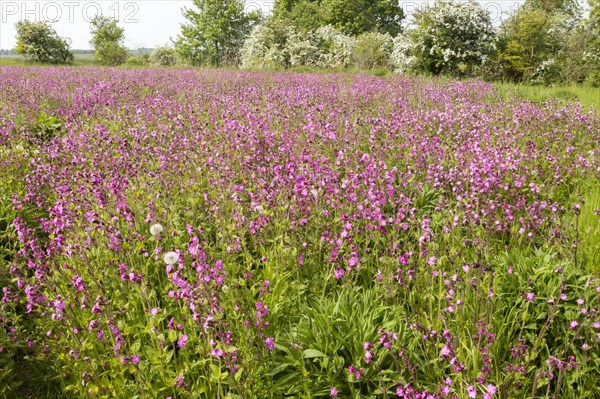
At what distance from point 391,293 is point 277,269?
0.96 meters

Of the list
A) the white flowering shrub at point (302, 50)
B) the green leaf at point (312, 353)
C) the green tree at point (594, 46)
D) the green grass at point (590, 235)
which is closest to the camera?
the green leaf at point (312, 353)

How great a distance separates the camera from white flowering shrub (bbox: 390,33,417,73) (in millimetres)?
24453

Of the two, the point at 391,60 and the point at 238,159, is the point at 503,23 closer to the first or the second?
the point at 391,60

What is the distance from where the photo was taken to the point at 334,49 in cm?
3106

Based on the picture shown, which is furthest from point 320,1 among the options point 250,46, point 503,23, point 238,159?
point 238,159

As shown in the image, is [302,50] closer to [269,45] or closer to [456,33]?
[269,45]

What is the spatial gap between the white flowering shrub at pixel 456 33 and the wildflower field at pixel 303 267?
1751 centimetres

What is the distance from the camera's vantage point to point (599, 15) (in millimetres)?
38281

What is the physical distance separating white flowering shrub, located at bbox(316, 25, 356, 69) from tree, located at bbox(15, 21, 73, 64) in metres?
30.1

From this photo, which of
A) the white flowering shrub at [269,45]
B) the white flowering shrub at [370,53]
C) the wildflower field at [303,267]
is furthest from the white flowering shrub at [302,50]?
the wildflower field at [303,267]

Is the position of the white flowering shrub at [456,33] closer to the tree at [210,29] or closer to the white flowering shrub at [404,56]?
the white flowering shrub at [404,56]

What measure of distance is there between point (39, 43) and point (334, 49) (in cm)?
3661

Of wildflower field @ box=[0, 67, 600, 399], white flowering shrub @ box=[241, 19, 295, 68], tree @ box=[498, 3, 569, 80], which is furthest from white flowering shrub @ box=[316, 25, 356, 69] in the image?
wildflower field @ box=[0, 67, 600, 399]

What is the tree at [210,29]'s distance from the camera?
2200 inches
